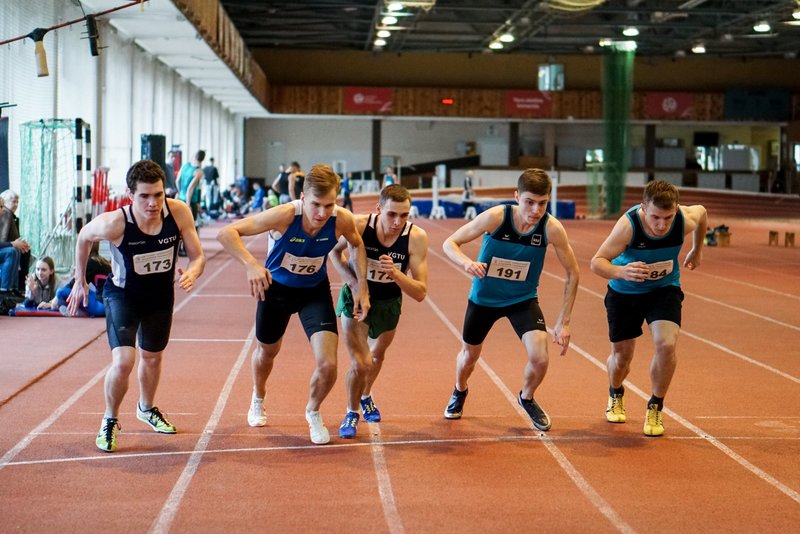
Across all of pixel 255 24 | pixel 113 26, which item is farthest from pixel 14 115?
pixel 255 24

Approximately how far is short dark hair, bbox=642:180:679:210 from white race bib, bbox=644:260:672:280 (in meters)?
0.38

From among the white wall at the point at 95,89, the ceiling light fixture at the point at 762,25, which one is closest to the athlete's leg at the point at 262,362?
the white wall at the point at 95,89

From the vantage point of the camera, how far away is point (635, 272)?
21.0ft

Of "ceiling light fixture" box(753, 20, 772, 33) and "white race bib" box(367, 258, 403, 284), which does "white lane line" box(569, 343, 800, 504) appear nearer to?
"white race bib" box(367, 258, 403, 284)

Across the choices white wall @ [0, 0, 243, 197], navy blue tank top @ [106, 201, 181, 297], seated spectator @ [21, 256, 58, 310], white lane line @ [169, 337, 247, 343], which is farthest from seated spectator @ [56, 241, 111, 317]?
navy blue tank top @ [106, 201, 181, 297]

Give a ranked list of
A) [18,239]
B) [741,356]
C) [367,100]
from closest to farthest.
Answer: [741,356] → [18,239] → [367,100]

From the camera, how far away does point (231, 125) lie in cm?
4519

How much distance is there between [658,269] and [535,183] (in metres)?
0.97

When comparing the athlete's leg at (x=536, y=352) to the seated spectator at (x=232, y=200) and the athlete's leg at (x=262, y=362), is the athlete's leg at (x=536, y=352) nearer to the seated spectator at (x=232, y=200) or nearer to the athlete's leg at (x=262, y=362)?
the athlete's leg at (x=262, y=362)

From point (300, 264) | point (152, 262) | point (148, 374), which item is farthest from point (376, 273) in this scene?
point (148, 374)

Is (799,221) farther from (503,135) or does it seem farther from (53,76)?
(53,76)

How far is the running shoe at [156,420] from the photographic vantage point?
6.52m

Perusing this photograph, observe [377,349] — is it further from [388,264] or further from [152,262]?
[152,262]

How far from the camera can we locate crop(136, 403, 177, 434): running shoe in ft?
21.4
